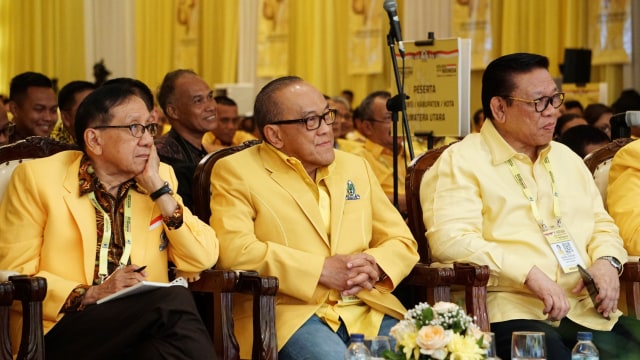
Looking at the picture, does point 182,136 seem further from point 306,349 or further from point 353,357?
point 353,357

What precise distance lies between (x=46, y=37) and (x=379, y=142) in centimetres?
1089

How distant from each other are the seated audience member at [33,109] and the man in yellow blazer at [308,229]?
93.6 inches

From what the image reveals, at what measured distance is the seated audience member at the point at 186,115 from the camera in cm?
532

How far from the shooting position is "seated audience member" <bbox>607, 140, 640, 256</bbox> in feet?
13.4

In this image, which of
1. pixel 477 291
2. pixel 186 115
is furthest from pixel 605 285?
pixel 186 115

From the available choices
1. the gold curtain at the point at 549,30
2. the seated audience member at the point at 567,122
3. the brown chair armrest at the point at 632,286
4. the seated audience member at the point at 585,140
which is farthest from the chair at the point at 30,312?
the gold curtain at the point at 549,30

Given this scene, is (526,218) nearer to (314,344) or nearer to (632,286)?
(632,286)

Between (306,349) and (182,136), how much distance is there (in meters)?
2.22

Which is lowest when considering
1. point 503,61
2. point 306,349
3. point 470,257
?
point 306,349

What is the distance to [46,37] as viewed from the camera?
1656cm

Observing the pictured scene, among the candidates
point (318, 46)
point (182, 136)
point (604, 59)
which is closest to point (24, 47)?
point (318, 46)

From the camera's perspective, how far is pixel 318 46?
1401 centimetres

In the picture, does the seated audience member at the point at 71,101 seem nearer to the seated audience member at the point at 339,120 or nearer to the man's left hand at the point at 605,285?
the seated audience member at the point at 339,120

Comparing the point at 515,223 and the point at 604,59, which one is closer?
the point at 515,223
